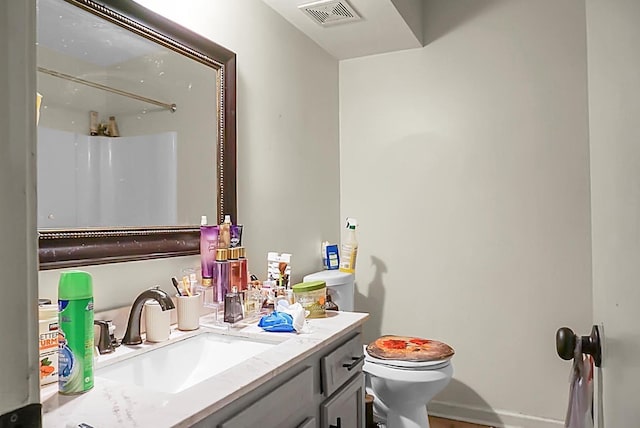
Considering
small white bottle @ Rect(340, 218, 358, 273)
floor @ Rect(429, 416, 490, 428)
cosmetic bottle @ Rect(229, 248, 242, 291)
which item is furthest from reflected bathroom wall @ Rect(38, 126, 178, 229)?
floor @ Rect(429, 416, 490, 428)

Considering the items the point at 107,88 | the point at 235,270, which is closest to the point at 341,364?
the point at 235,270

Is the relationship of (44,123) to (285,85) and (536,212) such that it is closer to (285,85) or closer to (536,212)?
(285,85)

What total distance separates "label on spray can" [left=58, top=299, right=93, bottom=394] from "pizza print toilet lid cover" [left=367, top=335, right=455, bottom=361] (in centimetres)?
133

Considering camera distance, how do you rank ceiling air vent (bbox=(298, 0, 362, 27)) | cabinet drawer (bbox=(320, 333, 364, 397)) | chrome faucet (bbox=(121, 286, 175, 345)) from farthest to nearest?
ceiling air vent (bbox=(298, 0, 362, 27)) → cabinet drawer (bbox=(320, 333, 364, 397)) → chrome faucet (bbox=(121, 286, 175, 345))

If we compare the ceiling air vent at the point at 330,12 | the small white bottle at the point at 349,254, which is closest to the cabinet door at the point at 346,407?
the small white bottle at the point at 349,254

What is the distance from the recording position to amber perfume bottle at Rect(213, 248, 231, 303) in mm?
1616

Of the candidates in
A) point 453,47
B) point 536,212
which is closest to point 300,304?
point 536,212

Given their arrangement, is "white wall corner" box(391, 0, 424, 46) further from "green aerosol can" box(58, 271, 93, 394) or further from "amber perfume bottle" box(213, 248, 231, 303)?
"green aerosol can" box(58, 271, 93, 394)

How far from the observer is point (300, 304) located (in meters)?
1.63

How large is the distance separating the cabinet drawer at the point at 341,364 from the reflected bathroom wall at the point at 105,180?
682mm

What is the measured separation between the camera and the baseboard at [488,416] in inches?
95.7

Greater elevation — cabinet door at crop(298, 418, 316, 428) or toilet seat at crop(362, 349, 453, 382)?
cabinet door at crop(298, 418, 316, 428)

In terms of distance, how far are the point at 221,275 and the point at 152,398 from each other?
0.71m

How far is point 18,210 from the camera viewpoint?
46 centimetres
